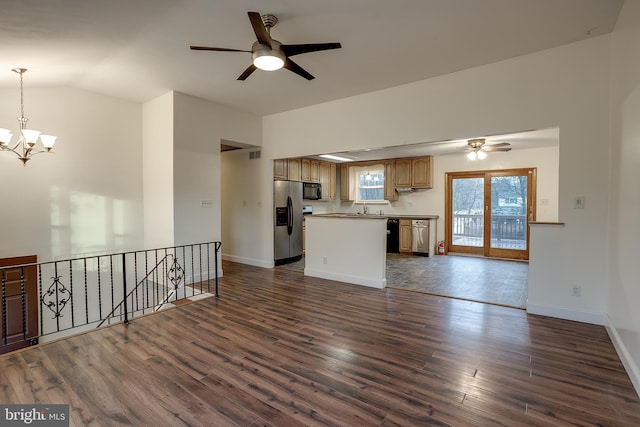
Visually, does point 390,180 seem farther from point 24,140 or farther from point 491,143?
point 24,140

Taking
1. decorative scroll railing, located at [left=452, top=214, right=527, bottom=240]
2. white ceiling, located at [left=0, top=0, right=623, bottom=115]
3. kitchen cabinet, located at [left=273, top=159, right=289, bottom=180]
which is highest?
white ceiling, located at [left=0, top=0, right=623, bottom=115]

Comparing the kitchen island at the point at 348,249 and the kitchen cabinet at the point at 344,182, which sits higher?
the kitchen cabinet at the point at 344,182

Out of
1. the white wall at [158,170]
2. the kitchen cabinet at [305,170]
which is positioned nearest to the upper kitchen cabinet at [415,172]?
the kitchen cabinet at [305,170]

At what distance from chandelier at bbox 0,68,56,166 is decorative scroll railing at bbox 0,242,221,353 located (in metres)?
1.61

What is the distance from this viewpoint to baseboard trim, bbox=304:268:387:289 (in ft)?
15.3

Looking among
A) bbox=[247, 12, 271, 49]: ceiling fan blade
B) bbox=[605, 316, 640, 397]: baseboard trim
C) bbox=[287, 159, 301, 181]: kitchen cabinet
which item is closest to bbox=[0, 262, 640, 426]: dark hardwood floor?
bbox=[605, 316, 640, 397]: baseboard trim

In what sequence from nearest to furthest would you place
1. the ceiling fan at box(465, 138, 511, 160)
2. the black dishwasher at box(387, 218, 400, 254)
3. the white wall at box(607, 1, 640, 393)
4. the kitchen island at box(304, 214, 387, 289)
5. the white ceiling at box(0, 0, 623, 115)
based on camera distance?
the white wall at box(607, 1, 640, 393) → the white ceiling at box(0, 0, 623, 115) → the kitchen island at box(304, 214, 387, 289) → the ceiling fan at box(465, 138, 511, 160) → the black dishwasher at box(387, 218, 400, 254)

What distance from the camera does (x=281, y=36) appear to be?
317 centimetres

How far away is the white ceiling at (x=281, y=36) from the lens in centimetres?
263

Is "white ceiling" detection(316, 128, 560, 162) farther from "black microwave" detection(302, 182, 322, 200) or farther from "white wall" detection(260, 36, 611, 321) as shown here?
"black microwave" detection(302, 182, 322, 200)

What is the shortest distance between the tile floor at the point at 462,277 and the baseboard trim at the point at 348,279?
0.28 metres

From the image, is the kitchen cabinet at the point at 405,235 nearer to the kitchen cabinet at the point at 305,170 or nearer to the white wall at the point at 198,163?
the kitchen cabinet at the point at 305,170

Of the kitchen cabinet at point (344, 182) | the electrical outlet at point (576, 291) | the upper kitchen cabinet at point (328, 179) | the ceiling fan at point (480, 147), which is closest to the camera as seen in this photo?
the electrical outlet at point (576, 291)

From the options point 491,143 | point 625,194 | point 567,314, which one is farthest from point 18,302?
point 491,143
